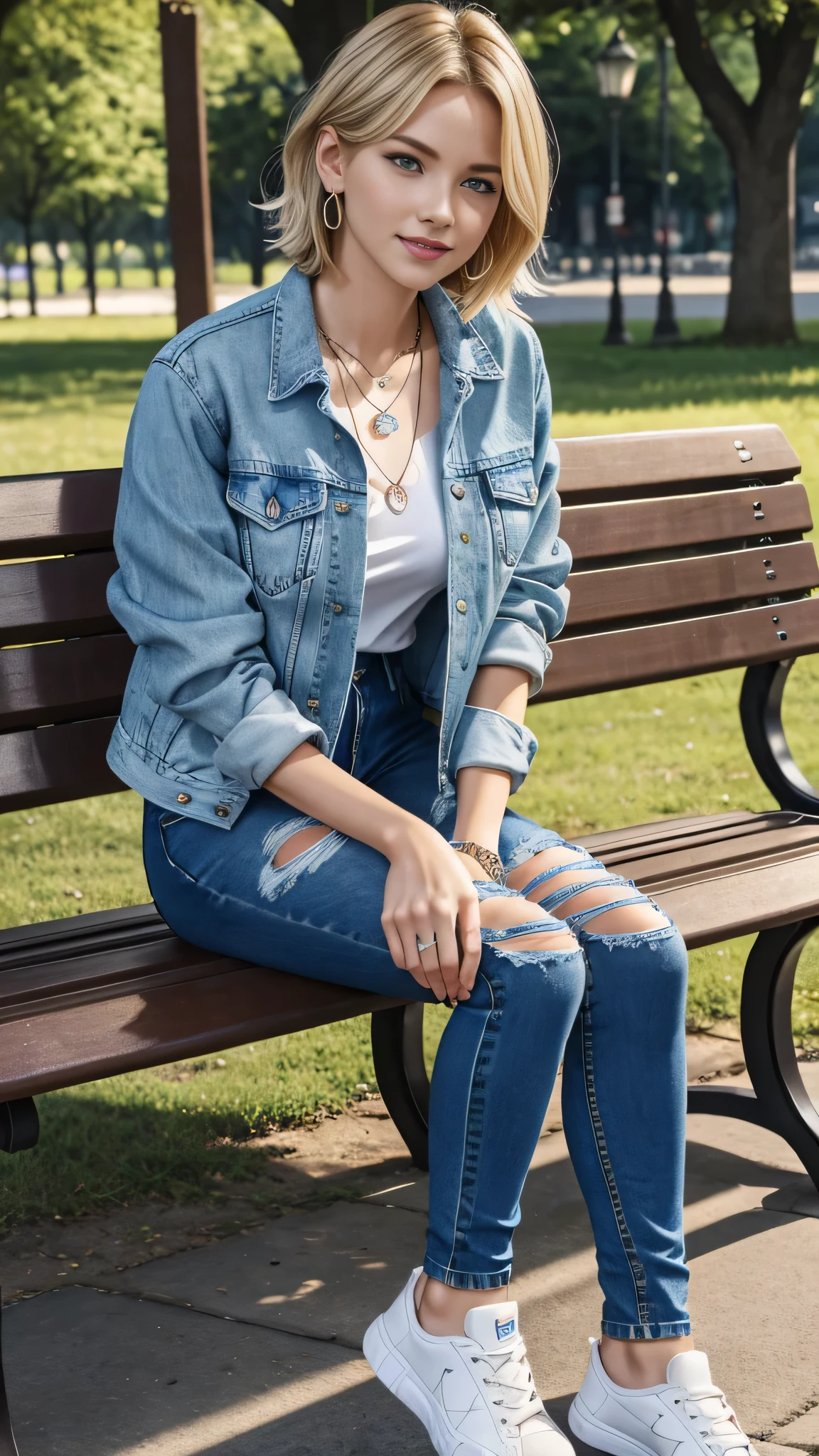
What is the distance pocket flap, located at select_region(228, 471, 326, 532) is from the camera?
2.66 metres

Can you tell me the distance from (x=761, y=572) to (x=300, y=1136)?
1.57m

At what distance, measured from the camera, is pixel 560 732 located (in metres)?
6.92

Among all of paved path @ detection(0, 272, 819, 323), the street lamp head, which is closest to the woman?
paved path @ detection(0, 272, 819, 323)

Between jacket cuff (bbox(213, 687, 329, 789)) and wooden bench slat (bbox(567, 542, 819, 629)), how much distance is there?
110 centimetres

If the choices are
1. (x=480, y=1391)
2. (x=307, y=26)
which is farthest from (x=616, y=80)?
(x=480, y=1391)

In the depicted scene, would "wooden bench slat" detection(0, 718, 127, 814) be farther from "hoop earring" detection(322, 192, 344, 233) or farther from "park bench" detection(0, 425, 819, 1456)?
"hoop earring" detection(322, 192, 344, 233)

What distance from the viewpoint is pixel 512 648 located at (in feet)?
9.62

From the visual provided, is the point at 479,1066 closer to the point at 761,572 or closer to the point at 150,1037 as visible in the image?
the point at 150,1037

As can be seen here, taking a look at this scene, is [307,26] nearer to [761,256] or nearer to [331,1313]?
[331,1313]

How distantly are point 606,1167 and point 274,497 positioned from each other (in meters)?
1.10

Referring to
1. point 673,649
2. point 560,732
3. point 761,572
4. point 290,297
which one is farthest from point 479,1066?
point 560,732

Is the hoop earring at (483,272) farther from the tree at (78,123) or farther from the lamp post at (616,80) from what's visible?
the tree at (78,123)

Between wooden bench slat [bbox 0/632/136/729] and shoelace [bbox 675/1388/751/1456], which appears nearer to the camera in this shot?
shoelace [bbox 675/1388/751/1456]

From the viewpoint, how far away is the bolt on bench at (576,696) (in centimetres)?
243
